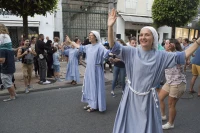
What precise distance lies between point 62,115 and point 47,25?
40.9ft

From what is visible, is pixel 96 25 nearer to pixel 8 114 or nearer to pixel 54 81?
pixel 54 81

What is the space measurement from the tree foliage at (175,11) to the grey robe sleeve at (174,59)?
13.4 meters

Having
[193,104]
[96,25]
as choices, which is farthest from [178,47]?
[96,25]

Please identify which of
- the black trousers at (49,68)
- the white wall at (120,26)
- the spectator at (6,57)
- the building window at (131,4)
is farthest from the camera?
the building window at (131,4)

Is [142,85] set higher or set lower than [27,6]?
lower

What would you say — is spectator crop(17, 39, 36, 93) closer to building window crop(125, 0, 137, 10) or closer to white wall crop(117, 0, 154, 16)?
white wall crop(117, 0, 154, 16)

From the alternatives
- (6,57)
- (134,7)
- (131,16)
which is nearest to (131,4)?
(134,7)

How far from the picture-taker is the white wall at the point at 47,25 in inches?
602

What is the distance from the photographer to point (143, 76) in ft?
7.58

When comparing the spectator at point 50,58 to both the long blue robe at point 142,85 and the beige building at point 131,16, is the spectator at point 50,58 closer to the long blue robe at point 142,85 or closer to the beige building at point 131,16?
the long blue robe at point 142,85

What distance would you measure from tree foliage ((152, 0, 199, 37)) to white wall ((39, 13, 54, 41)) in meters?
8.67

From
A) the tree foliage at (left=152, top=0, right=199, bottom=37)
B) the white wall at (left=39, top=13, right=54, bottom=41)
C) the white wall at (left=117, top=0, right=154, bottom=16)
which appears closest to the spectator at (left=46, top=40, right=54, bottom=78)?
the white wall at (left=39, top=13, right=54, bottom=41)

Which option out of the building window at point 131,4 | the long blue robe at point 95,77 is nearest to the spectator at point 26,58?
the long blue robe at point 95,77

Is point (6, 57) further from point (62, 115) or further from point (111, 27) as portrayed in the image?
point (111, 27)
